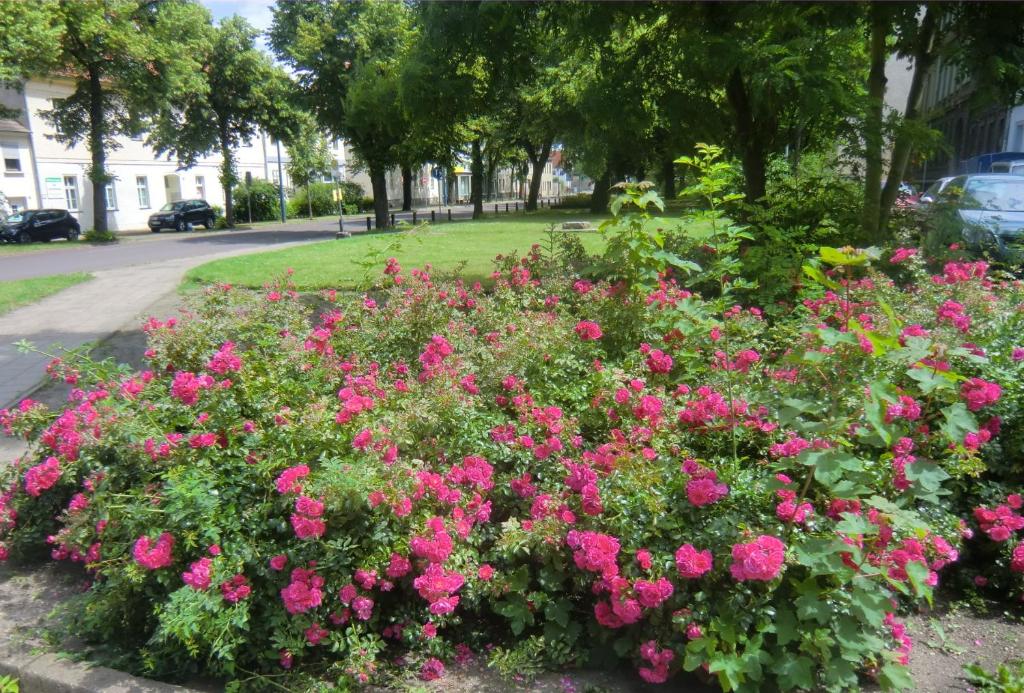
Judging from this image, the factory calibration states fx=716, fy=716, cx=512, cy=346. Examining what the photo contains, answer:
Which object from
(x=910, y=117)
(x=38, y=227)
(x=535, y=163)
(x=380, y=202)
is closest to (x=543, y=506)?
(x=910, y=117)

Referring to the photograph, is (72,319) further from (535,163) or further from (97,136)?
(535,163)

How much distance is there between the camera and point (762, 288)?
616 cm

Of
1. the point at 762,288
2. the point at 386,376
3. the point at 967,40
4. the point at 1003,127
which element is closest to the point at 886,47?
the point at 967,40

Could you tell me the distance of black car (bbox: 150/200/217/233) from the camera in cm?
3862

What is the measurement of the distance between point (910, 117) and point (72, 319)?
11866mm

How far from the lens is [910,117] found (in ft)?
31.0

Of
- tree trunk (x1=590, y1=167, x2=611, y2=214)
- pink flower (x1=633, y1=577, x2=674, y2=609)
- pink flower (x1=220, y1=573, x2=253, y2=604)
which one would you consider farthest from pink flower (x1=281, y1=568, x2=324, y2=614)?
tree trunk (x1=590, y1=167, x2=611, y2=214)

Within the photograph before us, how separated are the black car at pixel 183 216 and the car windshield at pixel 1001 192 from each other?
3807cm

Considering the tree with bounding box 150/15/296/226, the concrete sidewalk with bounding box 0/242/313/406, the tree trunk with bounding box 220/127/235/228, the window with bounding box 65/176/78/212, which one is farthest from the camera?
the window with bounding box 65/176/78/212

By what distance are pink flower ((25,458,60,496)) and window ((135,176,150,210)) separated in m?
46.7

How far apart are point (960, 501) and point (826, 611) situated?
4.92 feet

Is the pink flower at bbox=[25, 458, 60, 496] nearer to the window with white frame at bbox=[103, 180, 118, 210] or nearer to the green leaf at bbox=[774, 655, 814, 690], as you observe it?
the green leaf at bbox=[774, 655, 814, 690]

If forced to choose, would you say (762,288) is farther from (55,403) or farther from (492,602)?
(55,403)

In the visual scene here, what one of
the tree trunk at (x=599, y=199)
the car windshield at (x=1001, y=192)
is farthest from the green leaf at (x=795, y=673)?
the tree trunk at (x=599, y=199)
